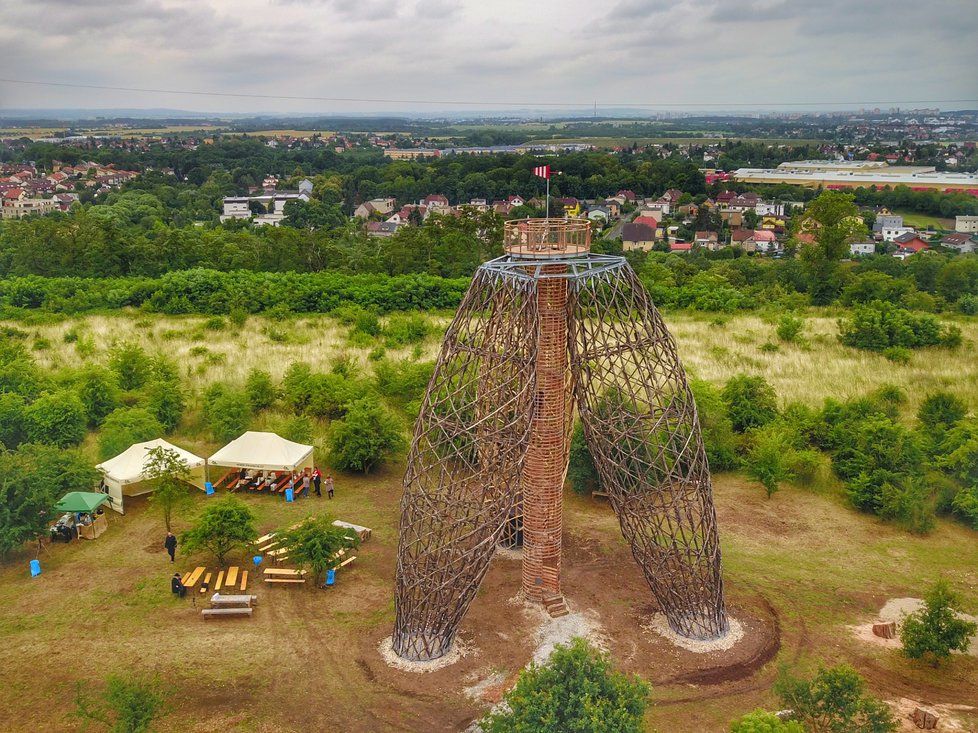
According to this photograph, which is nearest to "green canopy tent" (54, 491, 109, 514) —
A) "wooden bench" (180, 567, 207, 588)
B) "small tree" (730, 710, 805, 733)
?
"wooden bench" (180, 567, 207, 588)

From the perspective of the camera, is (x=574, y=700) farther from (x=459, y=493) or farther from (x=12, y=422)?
(x=12, y=422)


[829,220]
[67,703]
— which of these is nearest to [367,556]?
[67,703]

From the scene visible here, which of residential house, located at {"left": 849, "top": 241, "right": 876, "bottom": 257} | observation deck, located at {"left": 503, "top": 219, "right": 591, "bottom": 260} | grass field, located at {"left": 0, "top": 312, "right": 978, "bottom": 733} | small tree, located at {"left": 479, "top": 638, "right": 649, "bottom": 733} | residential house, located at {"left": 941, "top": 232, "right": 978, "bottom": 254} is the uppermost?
observation deck, located at {"left": 503, "top": 219, "right": 591, "bottom": 260}

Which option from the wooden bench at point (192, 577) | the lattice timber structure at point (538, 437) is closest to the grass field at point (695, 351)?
the wooden bench at point (192, 577)

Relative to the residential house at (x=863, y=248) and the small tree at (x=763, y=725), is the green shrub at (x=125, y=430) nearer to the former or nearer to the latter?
the small tree at (x=763, y=725)

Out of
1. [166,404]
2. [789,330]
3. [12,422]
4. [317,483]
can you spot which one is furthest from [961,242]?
[12,422]

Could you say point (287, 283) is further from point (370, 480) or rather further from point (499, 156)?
point (499, 156)

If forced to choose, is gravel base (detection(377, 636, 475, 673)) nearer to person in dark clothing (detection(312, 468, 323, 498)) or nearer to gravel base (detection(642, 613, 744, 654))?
gravel base (detection(642, 613, 744, 654))
